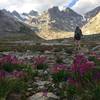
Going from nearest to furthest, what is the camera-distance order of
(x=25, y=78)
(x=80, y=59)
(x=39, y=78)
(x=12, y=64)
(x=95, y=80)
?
(x=95, y=80) → (x=80, y=59) → (x=25, y=78) → (x=39, y=78) → (x=12, y=64)

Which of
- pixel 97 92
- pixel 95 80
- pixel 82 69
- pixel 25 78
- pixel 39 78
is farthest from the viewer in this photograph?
pixel 39 78

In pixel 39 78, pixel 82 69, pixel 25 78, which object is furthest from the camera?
pixel 39 78

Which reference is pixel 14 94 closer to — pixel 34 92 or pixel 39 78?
pixel 34 92

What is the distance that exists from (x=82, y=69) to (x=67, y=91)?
1217mm

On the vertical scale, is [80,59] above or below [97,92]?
above

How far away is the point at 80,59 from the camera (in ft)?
44.4

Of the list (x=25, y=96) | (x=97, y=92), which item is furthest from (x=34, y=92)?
(x=97, y=92)

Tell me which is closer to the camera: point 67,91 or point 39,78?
point 67,91

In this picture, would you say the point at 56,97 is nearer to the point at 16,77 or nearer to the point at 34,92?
the point at 34,92

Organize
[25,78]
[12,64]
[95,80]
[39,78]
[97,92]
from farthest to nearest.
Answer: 1. [12,64]
2. [39,78]
3. [25,78]
4. [95,80]
5. [97,92]

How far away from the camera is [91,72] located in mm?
12820

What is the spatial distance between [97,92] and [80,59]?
280 cm

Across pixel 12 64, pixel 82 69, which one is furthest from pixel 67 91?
pixel 12 64

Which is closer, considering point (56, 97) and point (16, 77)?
point (56, 97)
